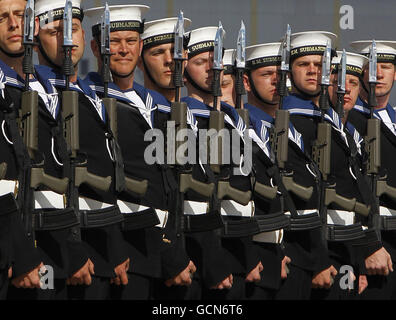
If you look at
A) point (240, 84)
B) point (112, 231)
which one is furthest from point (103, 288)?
point (240, 84)

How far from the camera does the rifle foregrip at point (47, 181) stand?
413 inches

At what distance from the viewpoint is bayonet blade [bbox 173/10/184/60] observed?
11891mm

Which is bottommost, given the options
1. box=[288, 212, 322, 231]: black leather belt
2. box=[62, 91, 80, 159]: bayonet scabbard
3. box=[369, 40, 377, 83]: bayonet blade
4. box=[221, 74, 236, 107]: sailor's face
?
box=[288, 212, 322, 231]: black leather belt

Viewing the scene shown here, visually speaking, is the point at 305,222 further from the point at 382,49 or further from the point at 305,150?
the point at 382,49

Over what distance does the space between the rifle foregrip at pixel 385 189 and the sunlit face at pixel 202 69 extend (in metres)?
2.11

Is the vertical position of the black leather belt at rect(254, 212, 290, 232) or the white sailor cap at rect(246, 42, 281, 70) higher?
the white sailor cap at rect(246, 42, 281, 70)

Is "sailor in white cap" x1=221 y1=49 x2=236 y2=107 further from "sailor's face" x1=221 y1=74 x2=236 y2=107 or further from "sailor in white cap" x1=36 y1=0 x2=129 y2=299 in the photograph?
"sailor in white cap" x1=36 y1=0 x2=129 y2=299

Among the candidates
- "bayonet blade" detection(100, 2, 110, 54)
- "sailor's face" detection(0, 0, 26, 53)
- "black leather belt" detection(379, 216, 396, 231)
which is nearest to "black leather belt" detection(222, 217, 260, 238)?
"bayonet blade" detection(100, 2, 110, 54)

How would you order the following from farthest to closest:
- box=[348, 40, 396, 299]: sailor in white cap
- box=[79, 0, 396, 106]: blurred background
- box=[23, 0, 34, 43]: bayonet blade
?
box=[79, 0, 396, 106]: blurred background → box=[348, 40, 396, 299]: sailor in white cap → box=[23, 0, 34, 43]: bayonet blade

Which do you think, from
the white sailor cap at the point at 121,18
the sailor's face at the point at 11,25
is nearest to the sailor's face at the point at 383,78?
the white sailor cap at the point at 121,18

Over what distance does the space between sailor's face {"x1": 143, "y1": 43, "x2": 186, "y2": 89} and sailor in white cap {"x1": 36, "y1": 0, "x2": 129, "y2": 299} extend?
93cm

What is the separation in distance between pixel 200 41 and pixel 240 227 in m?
1.50

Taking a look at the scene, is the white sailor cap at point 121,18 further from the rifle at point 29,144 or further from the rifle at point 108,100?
the rifle at point 29,144

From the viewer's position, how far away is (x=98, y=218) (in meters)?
11.0
